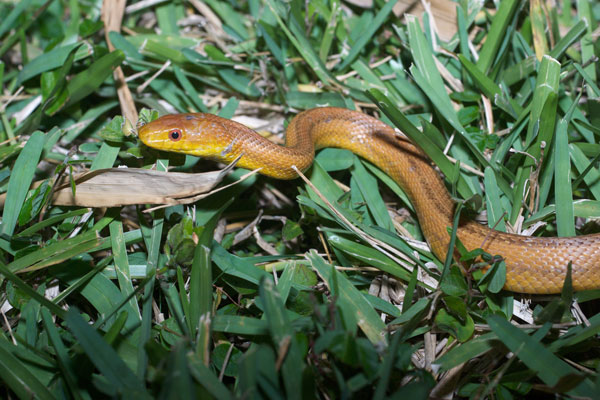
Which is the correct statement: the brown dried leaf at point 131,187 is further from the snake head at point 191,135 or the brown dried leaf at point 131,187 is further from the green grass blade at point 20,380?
the green grass blade at point 20,380

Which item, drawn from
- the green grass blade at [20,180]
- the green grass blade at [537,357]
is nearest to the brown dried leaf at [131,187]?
the green grass blade at [20,180]

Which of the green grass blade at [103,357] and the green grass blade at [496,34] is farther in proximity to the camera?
the green grass blade at [496,34]

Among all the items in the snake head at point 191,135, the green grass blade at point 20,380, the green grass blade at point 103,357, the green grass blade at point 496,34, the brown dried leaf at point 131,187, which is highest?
the green grass blade at point 496,34

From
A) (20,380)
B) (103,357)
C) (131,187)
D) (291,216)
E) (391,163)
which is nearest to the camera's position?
(103,357)

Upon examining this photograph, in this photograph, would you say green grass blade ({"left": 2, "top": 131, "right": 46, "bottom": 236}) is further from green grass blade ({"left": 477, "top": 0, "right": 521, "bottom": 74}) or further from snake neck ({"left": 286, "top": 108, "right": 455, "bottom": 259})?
green grass blade ({"left": 477, "top": 0, "right": 521, "bottom": 74})

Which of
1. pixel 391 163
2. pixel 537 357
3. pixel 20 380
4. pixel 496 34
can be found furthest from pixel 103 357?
pixel 496 34

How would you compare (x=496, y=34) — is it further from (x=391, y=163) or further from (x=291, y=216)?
(x=291, y=216)

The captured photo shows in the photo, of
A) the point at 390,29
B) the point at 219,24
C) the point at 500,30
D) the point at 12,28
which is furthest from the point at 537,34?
the point at 12,28
